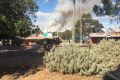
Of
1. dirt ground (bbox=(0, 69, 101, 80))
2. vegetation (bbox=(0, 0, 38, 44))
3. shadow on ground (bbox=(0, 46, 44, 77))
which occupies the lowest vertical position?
shadow on ground (bbox=(0, 46, 44, 77))

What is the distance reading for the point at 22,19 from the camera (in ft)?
68.9

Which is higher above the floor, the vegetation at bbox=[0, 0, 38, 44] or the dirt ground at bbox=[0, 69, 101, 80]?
the vegetation at bbox=[0, 0, 38, 44]

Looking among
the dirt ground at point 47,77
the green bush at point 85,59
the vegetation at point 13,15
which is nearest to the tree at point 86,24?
the vegetation at point 13,15

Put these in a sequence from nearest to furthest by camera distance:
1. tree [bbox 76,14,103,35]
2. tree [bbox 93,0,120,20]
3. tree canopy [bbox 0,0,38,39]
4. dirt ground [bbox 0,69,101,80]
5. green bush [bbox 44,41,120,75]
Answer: dirt ground [bbox 0,69,101,80], green bush [bbox 44,41,120,75], tree canopy [bbox 0,0,38,39], tree [bbox 93,0,120,20], tree [bbox 76,14,103,35]

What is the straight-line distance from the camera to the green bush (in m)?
14.6

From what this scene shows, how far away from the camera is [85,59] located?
1491 cm

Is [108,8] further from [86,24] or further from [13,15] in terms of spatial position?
[86,24]

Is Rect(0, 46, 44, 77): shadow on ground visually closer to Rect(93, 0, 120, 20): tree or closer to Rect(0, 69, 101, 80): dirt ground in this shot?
Rect(0, 69, 101, 80): dirt ground

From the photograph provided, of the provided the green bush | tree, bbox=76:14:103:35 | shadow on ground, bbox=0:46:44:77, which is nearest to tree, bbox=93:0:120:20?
shadow on ground, bbox=0:46:44:77

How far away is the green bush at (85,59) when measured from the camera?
577 inches

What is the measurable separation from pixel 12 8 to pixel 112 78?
41.8 feet

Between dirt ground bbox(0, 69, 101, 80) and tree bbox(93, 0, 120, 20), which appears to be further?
tree bbox(93, 0, 120, 20)

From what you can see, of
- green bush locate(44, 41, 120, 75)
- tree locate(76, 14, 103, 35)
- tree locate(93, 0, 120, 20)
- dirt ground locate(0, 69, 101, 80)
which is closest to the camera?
dirt ground locate(0, 69, 101, 80)

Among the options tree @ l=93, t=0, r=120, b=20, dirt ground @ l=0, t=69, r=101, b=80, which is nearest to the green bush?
dirt ground @ l=0, t=69, r=101, b=80
